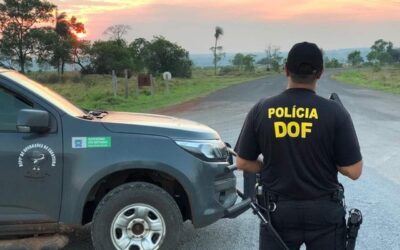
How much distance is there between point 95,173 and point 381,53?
123 m

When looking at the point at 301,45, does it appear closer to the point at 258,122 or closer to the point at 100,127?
the point at 258,122

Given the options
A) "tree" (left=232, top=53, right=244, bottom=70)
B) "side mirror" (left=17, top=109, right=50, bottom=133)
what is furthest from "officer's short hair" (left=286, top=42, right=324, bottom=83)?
"tree" (left=232, top=53, right=244, bottom=70)

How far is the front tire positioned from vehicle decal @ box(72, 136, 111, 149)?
38cm

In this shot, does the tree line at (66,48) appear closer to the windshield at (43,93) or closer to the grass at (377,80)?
the grass at (377,80)

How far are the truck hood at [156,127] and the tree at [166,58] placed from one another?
5877 centimetres

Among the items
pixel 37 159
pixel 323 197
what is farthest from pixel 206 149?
pixel 323 197

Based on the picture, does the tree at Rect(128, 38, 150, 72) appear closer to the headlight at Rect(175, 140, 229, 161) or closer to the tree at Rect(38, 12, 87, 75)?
the tree at Rect(38, 12, 87, 75)

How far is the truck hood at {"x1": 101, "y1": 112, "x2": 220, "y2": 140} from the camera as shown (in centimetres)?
465

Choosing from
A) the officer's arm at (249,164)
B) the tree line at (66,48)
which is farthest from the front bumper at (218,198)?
the tree line at (66,48)

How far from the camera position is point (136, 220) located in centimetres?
454

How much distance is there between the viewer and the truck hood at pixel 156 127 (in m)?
4.65

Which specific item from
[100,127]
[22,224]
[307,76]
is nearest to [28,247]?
[22,224]

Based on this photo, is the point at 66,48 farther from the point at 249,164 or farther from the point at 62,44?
the point at 249,164

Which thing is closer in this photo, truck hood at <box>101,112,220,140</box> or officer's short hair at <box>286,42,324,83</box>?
officer's short hair at <box>286,42,324,83</box>
